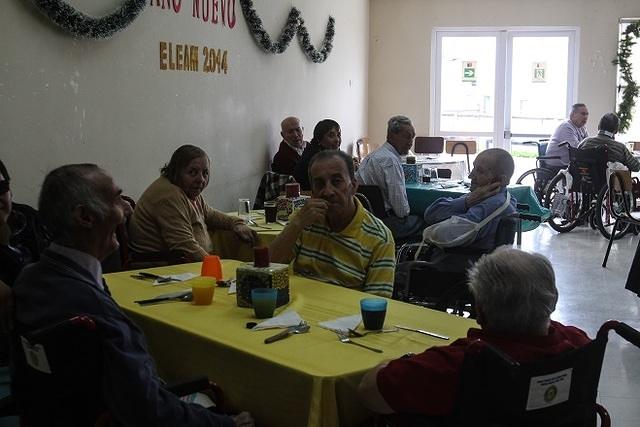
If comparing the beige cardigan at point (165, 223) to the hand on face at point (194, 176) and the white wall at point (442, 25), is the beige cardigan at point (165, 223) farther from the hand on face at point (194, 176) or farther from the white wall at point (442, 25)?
the white wall at point (442, 25)

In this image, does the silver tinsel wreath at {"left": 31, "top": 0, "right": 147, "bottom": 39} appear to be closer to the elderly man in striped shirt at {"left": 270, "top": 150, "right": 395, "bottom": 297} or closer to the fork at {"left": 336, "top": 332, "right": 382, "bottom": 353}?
the elderly man in striped shirt at {"left": 270, "top": 150, "right": 395, "bottom": 297}

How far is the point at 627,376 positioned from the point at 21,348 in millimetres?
3166

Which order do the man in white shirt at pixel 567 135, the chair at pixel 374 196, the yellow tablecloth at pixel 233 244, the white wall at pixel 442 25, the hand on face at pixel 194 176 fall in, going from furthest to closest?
1. the white wall at pixel 442 25
2. the man in white shirt at pixel 567 135
3. the chair at pixel 374 196
4. the yellow tablecloth at pixel 233 244
5. the hand on face at pixel 194 176

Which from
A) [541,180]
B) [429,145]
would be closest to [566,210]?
[541,180]

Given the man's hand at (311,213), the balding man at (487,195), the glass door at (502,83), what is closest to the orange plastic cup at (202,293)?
the man's hand at (311,213)

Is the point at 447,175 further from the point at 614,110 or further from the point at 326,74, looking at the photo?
the point at 614,110

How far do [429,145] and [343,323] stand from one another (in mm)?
8768

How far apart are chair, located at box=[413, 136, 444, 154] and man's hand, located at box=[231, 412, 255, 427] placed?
9059 mm

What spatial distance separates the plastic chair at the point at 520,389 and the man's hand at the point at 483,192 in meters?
2.14

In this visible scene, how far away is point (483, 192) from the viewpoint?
3.73 metres

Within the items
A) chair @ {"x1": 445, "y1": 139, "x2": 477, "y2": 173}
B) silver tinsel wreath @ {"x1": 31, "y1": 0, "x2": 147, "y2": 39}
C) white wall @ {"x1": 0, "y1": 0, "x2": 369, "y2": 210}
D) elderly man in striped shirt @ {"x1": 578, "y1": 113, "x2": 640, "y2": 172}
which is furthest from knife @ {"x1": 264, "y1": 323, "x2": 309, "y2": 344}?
chair @ {"x1": 445, "y1": 139, "x2": 477, "y2": 173}

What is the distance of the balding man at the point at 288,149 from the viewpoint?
21.3 ft

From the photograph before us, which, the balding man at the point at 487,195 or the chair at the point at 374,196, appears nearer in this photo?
the balding man at the point at 487,195

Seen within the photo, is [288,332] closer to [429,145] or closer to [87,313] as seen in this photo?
[87,313]
